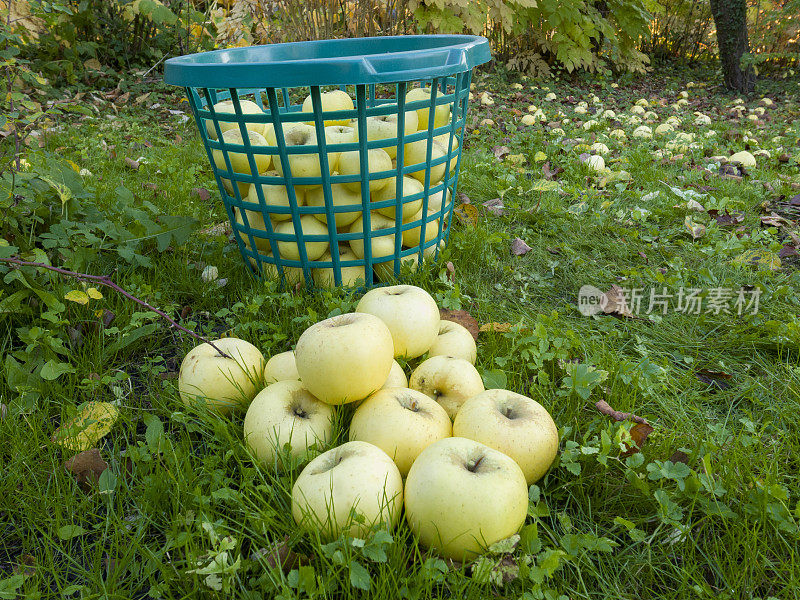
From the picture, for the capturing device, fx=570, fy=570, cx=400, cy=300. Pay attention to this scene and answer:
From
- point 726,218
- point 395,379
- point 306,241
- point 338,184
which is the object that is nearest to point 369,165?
point 338,184

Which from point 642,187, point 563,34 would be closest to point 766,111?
point 563,34

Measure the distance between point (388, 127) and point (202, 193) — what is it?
1.46 m

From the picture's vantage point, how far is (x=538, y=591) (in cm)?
107

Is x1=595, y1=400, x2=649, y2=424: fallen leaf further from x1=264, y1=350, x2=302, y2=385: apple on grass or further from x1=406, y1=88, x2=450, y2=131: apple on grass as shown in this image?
x1=406, y1=88, x2=450, y2=131: apple on grass

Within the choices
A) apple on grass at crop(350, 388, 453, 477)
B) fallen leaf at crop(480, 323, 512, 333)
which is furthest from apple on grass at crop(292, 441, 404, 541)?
fallen leaf at crop(480, 323, 512, 333)

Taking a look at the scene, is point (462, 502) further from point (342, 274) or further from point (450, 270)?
point (450, 270)

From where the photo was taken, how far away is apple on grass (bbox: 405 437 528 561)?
1.09m

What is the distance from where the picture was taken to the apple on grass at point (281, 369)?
60.9 inches

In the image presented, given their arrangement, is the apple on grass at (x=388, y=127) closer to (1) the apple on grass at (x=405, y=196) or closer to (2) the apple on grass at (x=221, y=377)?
(1) the apple on grass at (x=405, y=196)

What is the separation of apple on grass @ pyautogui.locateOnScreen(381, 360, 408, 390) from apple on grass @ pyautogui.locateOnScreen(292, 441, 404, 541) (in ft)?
1.04

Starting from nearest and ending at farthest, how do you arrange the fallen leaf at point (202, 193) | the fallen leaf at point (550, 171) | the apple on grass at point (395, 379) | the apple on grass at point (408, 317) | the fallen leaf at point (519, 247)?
1. the apple on grass at point (395, 379)
2. the apple on grass at point (408, 317)
3. the fallen leaf at point (519, 247)
4. the fallen leaf at point (202, 193)
5. the fallen leaf at point (550, 171)

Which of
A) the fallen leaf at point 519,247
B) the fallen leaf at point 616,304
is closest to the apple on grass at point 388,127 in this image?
the fallen leaf at point 519,247

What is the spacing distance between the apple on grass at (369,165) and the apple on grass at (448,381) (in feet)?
2.48

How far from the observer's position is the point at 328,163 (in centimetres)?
190
